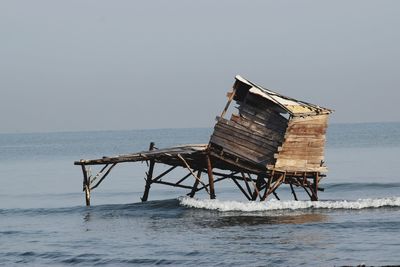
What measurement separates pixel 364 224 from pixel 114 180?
33.4m

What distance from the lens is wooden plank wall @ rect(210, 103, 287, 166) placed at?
32.6 meters

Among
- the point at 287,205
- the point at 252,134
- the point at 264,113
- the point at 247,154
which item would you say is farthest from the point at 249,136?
the point at 287,205

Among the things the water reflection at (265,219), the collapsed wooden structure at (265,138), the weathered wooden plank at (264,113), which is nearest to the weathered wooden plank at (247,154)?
the collapsed wooden structure at (265,138)

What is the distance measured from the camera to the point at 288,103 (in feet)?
110

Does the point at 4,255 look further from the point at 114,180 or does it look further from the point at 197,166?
the point at 114,180

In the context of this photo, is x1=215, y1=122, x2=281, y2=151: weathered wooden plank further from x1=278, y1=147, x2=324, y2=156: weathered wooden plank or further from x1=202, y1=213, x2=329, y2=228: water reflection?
x1=202, y1=213, x2=329, y2=228: water reflection

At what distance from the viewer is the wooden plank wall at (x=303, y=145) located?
3264 centimetres

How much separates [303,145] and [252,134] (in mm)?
2140

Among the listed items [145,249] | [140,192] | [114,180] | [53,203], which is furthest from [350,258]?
[114,180]

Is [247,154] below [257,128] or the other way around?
below

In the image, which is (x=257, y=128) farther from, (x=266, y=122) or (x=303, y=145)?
(x=303, y=145)

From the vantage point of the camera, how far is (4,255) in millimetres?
26734

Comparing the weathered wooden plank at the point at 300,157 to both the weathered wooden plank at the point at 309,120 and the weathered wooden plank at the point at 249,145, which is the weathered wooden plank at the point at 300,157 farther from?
the weathered wooden plank at the point at 309,120

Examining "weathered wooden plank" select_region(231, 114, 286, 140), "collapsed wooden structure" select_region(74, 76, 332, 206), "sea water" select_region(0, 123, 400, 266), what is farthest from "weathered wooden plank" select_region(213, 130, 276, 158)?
"sea water" select_region(0, 123, 400, 266)
